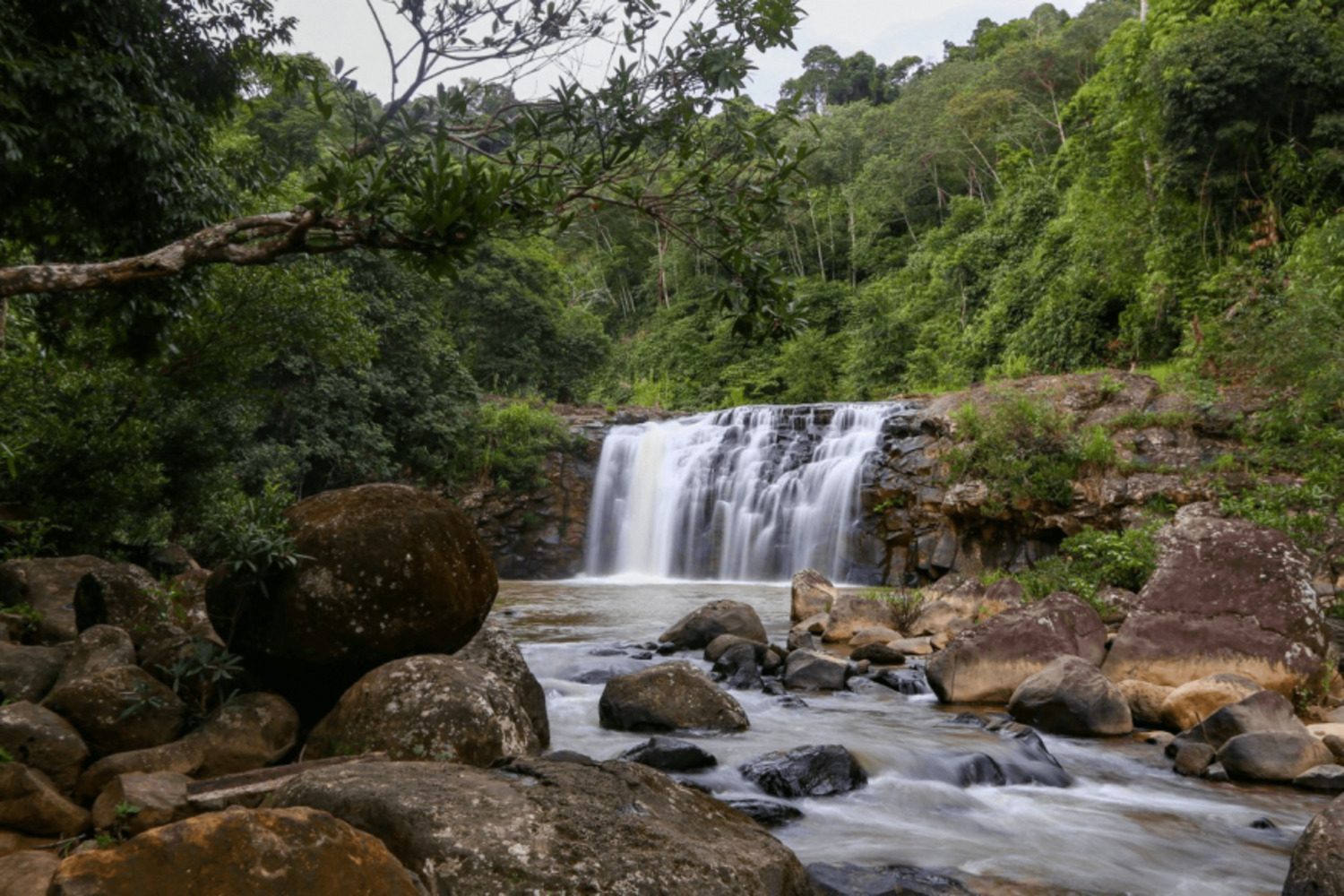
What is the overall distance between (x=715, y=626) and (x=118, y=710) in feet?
23.4

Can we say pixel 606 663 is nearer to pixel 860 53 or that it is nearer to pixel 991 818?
pixel 991 818

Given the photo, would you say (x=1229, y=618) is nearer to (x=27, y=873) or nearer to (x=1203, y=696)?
(x=1203, y=696)

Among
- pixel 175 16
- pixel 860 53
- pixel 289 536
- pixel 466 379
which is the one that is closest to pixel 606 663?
pixel 289 536

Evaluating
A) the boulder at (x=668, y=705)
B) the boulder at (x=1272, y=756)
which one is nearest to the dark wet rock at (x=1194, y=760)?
the boulder at (x=1272, y=756)

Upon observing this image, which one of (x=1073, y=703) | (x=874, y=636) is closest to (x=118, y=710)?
(x=1073, y=703)

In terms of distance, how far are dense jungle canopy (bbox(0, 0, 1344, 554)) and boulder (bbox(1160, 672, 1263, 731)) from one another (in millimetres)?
4399

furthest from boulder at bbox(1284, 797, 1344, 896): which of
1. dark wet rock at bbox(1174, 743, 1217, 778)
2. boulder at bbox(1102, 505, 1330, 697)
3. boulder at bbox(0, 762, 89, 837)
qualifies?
boulder at bbox(0, 762, 89, 837)

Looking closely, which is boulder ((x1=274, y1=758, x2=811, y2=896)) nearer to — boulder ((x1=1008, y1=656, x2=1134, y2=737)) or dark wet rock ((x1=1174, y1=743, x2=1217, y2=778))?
dark wet rock ((x1=1174, y1=743, x2=1217, y2=778))

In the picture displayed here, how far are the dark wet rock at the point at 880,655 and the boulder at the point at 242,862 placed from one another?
827 centimetres

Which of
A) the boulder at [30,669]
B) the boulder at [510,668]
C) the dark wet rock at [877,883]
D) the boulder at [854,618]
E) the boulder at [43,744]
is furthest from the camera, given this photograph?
the boulder at [854,618]

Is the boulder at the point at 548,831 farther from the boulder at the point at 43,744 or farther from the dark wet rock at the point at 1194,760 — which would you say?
the dark wet rock at the point at 1194,760

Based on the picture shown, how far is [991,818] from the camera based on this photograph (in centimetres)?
559

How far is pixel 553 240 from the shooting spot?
5.61 m

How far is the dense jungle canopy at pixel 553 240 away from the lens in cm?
457
